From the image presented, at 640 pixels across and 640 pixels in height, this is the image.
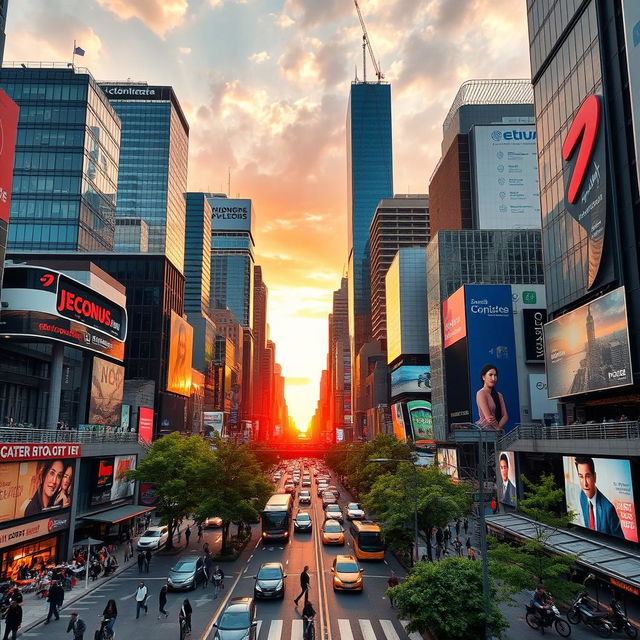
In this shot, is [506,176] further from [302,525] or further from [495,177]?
[302,525]

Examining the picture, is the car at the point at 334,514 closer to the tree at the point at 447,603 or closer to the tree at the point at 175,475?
the tree at the point at 175,475

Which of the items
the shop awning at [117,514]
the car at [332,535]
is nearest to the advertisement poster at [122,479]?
the shop awning at [117,514]

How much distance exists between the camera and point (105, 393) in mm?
52406

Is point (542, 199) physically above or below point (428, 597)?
above

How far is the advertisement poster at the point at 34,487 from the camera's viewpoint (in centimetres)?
3014

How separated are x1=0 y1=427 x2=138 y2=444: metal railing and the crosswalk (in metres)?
18.2

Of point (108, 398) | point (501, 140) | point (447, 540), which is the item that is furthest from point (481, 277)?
point (108, 398)

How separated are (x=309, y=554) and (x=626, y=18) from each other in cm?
3887

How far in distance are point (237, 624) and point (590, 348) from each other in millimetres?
28342

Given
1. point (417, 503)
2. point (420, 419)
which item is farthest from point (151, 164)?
Result: point (417, 503)

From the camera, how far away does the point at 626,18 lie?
33.0 m

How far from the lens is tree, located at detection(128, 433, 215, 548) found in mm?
42031

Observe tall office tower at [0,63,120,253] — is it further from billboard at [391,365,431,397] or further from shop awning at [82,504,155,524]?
billboard at [391,365,431,397]

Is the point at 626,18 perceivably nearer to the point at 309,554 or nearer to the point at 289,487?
the point at 309,554
